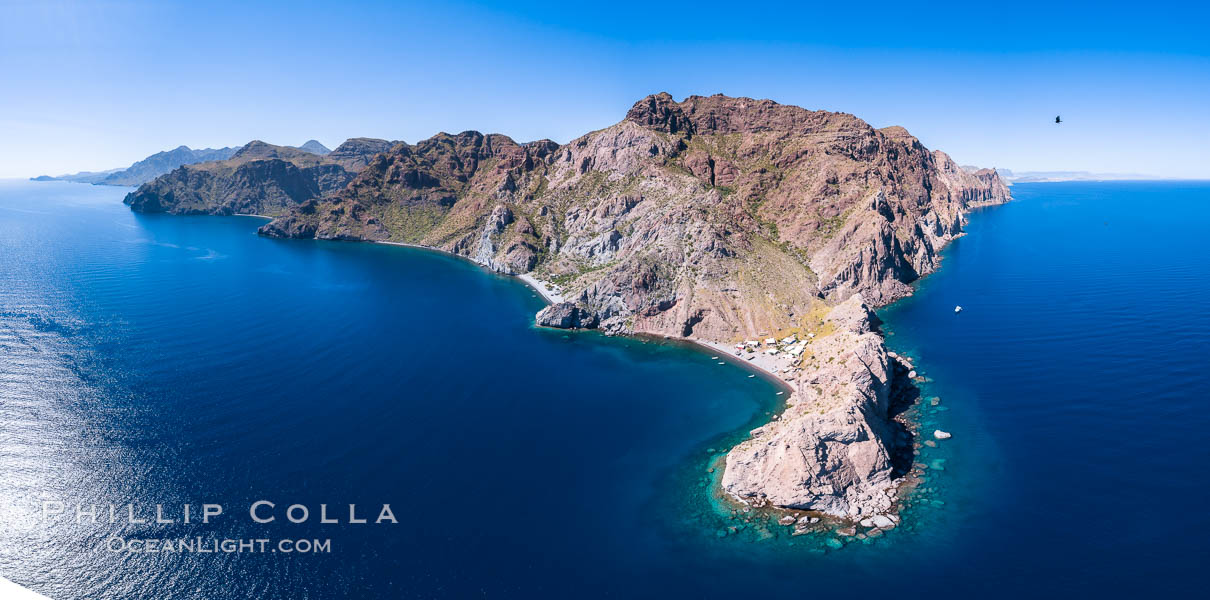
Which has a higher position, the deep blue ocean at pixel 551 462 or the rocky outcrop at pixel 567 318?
the rocky outcrop at pixel 567 318

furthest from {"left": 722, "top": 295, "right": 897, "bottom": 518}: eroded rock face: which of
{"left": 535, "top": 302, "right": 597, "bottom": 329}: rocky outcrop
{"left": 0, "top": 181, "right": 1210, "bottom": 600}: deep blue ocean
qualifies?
{"left": 535, "top": 302, "right": 597, "bottom": 329}: rocky outcrop

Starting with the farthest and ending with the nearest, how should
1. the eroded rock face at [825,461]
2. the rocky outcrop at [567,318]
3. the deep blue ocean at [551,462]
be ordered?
the rocky outcrop at [567,318] → the eroded rock face at [825,461] → the deep blue ocean at [551,462]

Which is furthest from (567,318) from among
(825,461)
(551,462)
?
(825,461)

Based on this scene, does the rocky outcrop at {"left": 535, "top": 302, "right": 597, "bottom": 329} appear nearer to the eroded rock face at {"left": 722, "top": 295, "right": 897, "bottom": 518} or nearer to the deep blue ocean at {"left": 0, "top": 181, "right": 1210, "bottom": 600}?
the deep blue ocean at {"left": 0, "top": 181, "right": 1210, "bottom": 600}

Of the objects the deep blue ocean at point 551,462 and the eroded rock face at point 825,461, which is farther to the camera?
the eroded rock face at point 825,461

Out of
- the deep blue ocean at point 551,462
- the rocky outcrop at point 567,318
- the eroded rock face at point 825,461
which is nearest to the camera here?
the deep blue ocean at point 551,462

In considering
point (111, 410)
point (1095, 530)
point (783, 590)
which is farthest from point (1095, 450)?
point (111, 410)

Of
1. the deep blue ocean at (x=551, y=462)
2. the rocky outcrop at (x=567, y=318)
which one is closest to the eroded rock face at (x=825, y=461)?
the deep blue ocean at (x=551, y=462)

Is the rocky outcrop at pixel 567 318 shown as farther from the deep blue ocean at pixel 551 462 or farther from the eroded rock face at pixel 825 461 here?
the eroded rock face at pixel 825 461

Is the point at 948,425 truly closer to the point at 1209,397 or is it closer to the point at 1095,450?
the point at 1095,450
